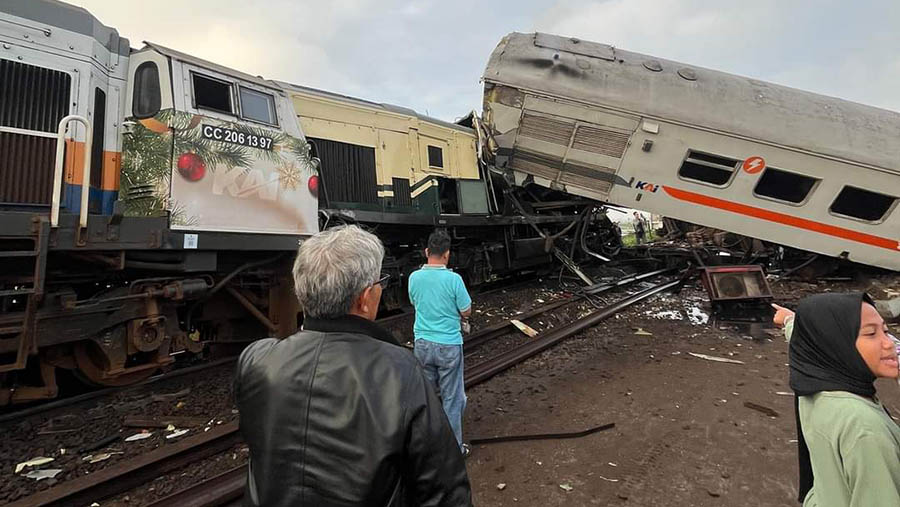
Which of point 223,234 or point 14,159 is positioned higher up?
point 14,159

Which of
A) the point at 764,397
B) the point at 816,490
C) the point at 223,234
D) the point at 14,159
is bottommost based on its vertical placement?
the point at 764,397

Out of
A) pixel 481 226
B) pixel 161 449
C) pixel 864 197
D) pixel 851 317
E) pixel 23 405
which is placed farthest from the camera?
pixel 481 226

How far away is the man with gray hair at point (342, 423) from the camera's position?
43.8 inches

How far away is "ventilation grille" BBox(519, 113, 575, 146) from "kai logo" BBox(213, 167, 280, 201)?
477cm

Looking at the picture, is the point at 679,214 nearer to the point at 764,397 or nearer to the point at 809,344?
the point at 764,397

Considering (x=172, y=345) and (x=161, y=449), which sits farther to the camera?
(x=172, y=345)

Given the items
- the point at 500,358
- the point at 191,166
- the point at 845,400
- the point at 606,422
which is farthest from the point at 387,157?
the point at 845,400

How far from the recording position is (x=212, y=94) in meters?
4.67

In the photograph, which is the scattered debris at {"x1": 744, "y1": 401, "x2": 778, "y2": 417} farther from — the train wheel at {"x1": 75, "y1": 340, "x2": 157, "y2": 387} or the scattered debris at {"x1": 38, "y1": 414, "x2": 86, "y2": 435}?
the scattered debris at {"x1": 38, "y1": 414, "x2": 86, "y2": 435}

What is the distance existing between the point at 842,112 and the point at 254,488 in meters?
9.71

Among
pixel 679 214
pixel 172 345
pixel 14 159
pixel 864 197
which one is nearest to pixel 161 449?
pixel 172 345

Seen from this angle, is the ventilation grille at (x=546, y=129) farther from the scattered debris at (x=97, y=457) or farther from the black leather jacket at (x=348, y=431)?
the black leather jacket at (x=348, y=431)

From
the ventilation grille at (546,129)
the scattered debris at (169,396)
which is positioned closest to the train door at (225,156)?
the scattered debris at (169,396)

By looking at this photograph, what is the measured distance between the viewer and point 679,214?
25.7ft
